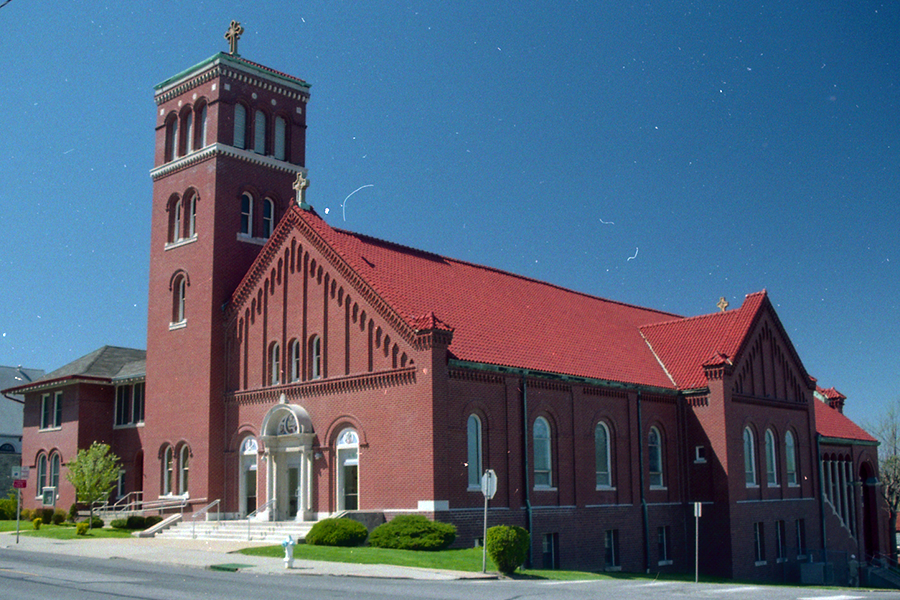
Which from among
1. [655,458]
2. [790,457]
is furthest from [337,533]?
[790,457]

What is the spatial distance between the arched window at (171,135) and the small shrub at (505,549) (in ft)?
85.3

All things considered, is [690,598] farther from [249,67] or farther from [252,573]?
[249,67]

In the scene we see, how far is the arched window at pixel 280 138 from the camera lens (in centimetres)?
4219

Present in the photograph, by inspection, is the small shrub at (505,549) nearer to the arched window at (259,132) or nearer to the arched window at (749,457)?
the arched window at (749,457)

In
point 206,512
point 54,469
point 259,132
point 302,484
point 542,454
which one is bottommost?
point 206,512

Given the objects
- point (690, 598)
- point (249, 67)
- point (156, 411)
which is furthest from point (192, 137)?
point (690, 598)

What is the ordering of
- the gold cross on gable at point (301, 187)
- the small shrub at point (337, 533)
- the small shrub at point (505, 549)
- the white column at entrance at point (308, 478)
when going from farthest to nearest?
the gold cross on gable at point (301, 187)
the white column at entrance at point (308, 478)
the small shrub at point (337, 533)
the small shrub at point (505, 549)

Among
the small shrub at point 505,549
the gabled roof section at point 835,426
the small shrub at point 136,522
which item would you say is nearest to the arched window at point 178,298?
the small shrub at point 136,522

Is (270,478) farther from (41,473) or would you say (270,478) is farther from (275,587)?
(41,473)

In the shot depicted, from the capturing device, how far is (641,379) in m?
38.9

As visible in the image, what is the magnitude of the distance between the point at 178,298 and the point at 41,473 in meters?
15.7

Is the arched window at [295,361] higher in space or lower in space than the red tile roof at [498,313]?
lower

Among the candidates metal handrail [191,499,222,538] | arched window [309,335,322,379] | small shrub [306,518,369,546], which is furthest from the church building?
small shrub [306,518,369,546]

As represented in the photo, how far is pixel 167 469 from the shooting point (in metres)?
40.5
